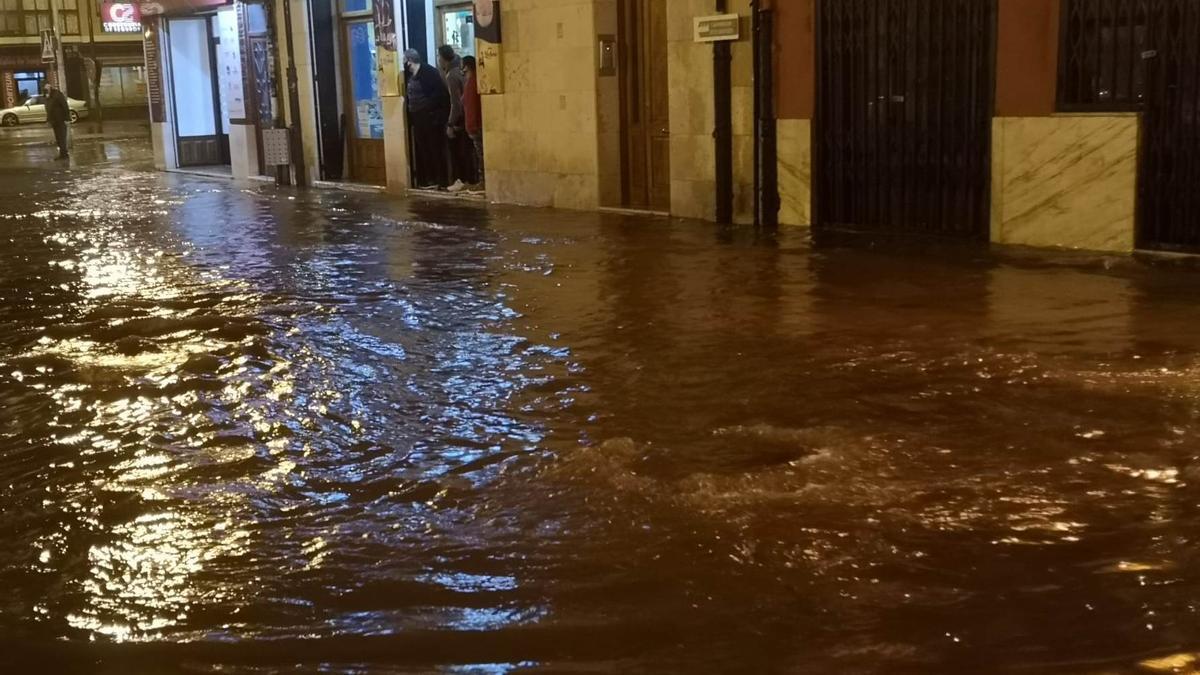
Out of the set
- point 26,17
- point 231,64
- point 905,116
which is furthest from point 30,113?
point 905,116

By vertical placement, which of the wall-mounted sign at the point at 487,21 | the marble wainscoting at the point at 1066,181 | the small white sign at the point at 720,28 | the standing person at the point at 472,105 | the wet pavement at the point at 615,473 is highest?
the wall-mounted sign at the point at 487,21

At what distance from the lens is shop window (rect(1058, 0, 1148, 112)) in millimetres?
10273

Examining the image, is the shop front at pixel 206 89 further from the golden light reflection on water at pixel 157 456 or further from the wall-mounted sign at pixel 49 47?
the wall-mounted sign at pixel 49 47

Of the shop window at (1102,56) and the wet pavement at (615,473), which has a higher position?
the shop window at (1102,56)

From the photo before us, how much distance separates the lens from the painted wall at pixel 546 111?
605 inches

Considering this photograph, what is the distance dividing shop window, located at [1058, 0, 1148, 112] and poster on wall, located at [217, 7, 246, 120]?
594 inches

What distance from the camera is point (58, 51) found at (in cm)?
5066

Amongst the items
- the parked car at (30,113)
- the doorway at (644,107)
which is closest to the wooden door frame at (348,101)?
the doorway at (644,107)

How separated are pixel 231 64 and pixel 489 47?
771 centimetres

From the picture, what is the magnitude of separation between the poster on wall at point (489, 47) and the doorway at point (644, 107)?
1985 mm

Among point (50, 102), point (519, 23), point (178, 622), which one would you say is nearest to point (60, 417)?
point (178, 622)

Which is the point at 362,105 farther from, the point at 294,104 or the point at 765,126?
the point at 765,126

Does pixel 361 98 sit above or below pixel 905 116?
above

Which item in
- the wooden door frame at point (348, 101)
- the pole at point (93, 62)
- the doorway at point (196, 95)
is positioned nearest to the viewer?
the wooden door frame at point (348, 101)
